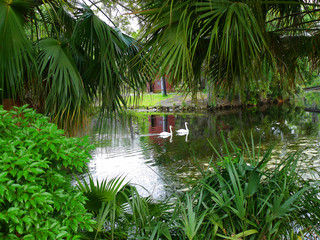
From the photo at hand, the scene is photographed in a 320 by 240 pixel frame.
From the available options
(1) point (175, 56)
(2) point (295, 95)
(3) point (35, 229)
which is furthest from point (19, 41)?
(2) point (295, 95)

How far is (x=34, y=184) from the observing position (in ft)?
6.95

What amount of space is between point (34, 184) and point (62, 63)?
1.87 m

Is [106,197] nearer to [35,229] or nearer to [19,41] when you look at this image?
[35,229]

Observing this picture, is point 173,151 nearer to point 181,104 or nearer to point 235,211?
point 235,211

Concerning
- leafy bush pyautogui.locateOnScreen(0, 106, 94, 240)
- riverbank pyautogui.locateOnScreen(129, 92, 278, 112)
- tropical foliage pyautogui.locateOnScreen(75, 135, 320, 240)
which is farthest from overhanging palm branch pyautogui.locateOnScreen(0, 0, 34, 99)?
riverbank pyautogui.locateOnScreen(129, 92, 278, 112)

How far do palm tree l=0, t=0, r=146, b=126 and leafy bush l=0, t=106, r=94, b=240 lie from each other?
0.89 m

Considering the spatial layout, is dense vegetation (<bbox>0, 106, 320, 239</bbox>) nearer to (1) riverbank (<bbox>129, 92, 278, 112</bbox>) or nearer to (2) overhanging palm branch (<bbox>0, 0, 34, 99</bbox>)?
(2) overhanging palm branch (<bbox>0, 0, 34, 99</bbox>)

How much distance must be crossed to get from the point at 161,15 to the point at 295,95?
1073 inches

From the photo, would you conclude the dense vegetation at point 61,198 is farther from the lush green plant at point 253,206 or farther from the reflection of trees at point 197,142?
the reflection of trees at point 197,142

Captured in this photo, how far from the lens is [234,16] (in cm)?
268

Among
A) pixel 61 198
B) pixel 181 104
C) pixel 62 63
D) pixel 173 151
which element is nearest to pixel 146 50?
pixel 62 63

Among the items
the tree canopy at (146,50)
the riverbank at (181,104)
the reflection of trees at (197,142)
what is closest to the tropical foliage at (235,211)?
the tree canopy at (146,50)

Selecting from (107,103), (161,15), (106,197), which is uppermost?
(161,15)

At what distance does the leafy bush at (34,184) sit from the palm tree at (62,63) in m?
0.89
